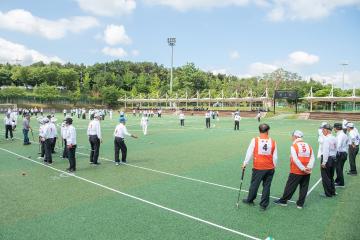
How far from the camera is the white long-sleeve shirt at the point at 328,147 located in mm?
9320

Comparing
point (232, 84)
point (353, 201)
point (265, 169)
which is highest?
point (232, 84)

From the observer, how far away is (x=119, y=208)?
832cm

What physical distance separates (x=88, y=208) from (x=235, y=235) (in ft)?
12.3

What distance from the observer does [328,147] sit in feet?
30.8

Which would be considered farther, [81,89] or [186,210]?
[81,89]

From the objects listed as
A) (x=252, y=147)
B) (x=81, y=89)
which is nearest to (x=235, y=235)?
(x=252, y=147)

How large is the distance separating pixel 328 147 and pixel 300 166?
5.71ft

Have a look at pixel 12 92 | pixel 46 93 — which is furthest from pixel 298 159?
pixel 46 93

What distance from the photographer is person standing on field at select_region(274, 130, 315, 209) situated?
823 cm

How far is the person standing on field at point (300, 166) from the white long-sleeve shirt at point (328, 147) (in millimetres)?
1169

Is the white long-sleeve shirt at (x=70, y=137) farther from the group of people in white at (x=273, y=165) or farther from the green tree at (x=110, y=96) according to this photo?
the green tree at (x=110, y=96)

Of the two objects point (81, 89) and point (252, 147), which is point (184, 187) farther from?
point (81, 89)

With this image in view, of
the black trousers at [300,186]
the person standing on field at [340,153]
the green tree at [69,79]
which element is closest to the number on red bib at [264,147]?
the black trousers at [300,186]

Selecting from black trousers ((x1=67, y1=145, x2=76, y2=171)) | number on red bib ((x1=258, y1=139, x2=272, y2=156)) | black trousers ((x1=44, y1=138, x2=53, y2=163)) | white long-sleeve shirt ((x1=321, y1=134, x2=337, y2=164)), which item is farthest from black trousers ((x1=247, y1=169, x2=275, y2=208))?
black trousers ((x1=44, y1=138, x2=53, y2=163))
